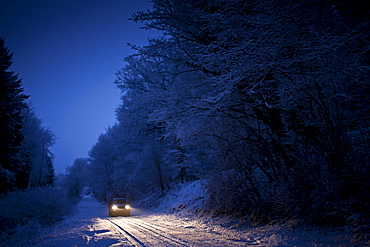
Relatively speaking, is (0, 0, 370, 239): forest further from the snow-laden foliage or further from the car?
the car

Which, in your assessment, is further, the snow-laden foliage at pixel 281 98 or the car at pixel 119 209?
the car at pixel 119 209

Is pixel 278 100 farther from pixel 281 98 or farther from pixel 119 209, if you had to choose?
pixel 119 209

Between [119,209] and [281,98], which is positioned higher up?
[281,98]

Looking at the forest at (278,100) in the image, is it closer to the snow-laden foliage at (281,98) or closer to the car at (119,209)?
the snow-laden foliage at (281,98)

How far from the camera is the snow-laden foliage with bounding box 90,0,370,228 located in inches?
163

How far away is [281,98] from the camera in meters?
5.61

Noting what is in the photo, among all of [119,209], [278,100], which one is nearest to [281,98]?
[278,100]

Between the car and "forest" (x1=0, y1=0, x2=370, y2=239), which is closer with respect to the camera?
"forest" (x1=0, y1=0, x2=370, y2=239)

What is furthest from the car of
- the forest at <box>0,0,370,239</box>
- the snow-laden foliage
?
the snow-laden foliage

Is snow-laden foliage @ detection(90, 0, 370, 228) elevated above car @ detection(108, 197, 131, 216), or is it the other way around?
snow-laden foliage @ detection(90, 0, 370, 228)

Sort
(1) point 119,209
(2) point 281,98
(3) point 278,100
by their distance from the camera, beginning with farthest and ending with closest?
(1) point 119,209 → (2) point 281,98 → (3) point 278,100

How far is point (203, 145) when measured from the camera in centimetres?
752

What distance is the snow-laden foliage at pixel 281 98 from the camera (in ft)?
13.6

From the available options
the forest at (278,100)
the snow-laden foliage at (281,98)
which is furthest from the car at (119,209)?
the snow-laden foliage at (281,98)
